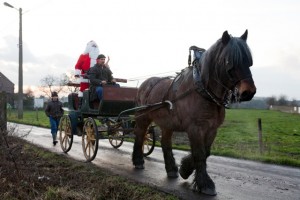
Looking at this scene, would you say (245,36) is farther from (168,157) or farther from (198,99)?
(168,157)

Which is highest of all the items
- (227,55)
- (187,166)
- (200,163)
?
(227,55)

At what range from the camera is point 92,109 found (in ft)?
31.3

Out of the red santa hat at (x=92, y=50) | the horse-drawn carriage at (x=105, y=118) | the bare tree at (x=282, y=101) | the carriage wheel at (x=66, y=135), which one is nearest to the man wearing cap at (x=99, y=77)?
the horse-drawn carriage at (x=105, y=118)

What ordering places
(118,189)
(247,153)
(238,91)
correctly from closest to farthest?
1. (238,91)
2. (118,189)
3. (247,153)

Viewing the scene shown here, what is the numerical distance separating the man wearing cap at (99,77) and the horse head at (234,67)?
13.9 ft

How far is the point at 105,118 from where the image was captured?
9461 millimetres

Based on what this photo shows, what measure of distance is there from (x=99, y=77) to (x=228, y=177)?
4218 millimetres

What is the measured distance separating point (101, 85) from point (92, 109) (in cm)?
63

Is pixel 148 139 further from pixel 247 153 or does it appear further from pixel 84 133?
pixel 247 153

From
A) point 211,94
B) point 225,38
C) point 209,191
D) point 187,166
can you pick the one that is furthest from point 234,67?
point 187,166

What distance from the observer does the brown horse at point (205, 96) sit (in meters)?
5.14

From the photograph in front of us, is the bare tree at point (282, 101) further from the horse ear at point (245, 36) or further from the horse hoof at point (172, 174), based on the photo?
the horse ear at point (245, 36)

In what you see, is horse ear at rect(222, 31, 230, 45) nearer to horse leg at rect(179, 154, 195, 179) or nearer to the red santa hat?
horse leg at rect(179, 154, 195, 179)

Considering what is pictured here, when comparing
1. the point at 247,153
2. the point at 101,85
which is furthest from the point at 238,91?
the point at 247,153
